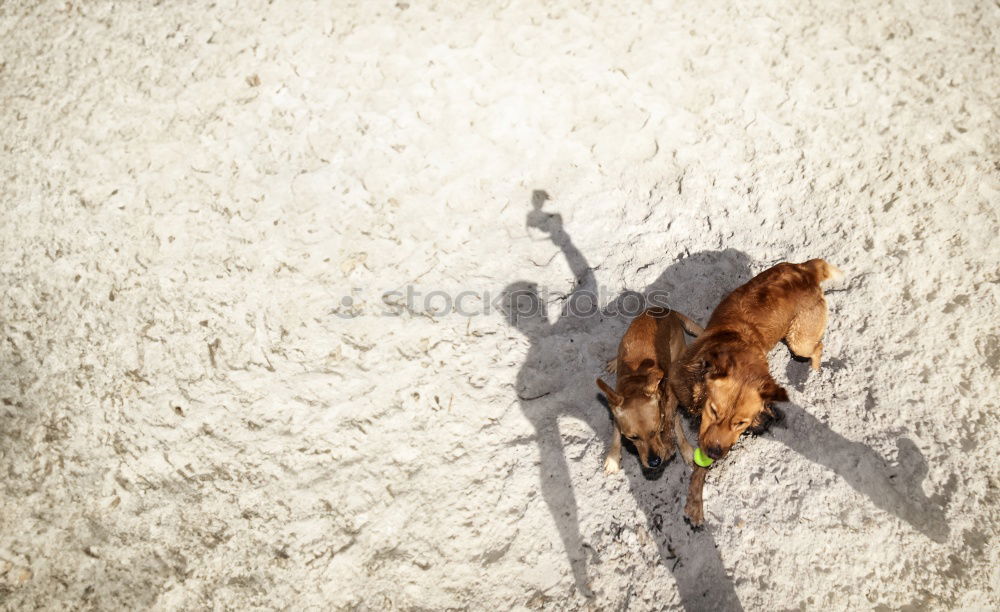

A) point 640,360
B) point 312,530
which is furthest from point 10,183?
point 640,360

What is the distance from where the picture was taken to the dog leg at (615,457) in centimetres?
500

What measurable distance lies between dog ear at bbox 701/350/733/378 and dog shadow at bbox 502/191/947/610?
4.01 ft

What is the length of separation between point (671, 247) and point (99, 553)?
6521 mm

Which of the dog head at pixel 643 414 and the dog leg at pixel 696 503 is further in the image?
the dog leg at pixel 696 503

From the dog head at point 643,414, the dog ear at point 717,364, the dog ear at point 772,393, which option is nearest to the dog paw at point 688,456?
the dog head at point 643,414

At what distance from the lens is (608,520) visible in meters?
4.84

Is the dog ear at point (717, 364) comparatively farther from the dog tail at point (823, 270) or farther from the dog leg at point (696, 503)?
the dog tail at point (823, 270)

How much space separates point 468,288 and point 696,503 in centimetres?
323

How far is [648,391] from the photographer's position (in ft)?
14.7

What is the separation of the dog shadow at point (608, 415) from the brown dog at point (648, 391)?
0.31m

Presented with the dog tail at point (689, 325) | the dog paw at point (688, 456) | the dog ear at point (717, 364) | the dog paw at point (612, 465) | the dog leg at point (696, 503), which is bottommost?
the dog leg at point (696, 503)

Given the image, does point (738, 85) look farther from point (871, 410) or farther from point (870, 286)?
point (871, 410)

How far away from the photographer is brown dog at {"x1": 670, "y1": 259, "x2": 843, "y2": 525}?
13.5ft

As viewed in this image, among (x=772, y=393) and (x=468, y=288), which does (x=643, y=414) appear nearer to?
(x=772, y=393)
